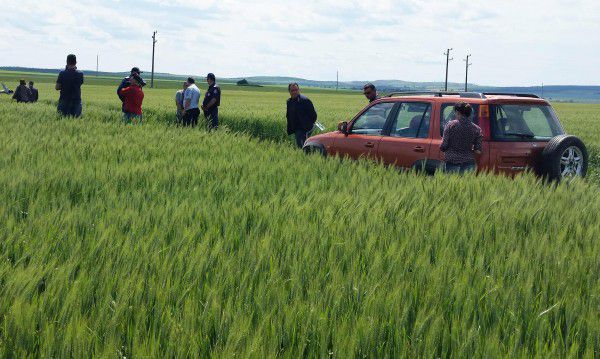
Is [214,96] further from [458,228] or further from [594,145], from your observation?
[458,228]

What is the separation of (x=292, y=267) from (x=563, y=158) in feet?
21.3

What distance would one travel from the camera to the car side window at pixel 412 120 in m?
10.0

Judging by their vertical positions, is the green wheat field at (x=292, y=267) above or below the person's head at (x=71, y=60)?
below

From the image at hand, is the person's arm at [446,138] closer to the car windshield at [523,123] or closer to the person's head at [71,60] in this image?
the car windshield at [523,123]

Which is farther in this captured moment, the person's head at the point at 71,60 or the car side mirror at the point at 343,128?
the person's head at the point at 71,60

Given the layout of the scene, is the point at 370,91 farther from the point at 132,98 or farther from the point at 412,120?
the point at 132,98

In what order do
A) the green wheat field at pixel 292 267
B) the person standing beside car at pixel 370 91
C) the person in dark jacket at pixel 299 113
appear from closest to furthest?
1. the green wheat field at pixel 292 267
2. the person standing beside car at pixel 370 91
3. the person in dark jacket at pixel 299 113

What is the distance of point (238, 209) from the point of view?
562cm

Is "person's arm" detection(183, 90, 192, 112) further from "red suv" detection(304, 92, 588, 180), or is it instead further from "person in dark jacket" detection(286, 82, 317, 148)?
"red suv" detection(304, 92, 588, 180)

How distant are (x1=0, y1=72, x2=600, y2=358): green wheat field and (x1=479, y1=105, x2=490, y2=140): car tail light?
1553 mm

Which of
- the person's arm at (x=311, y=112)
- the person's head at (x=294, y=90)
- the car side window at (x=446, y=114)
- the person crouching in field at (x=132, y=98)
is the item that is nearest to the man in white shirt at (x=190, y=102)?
the person crouching in field at (x=132, y=98)

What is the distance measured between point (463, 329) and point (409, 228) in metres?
2.30

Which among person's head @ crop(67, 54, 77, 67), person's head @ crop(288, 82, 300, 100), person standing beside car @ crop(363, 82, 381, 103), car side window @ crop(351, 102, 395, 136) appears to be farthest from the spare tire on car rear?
person's head @ crop(67, 54, 77, 67)

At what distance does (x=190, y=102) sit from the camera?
1877 centimetres
